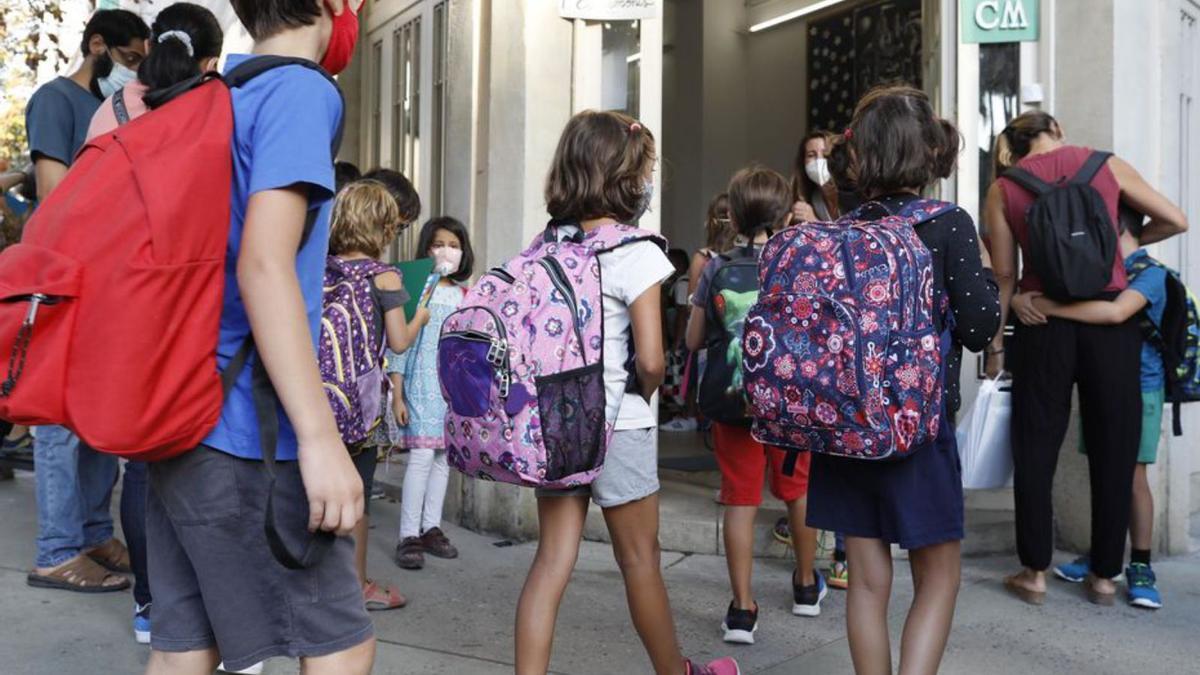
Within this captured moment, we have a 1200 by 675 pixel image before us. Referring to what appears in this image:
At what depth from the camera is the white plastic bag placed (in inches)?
195

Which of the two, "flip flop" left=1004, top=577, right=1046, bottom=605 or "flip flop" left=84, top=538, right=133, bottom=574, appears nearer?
"flip flop" left=1004, top=577, right=1046, bottom=605

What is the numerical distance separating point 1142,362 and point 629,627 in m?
2.44

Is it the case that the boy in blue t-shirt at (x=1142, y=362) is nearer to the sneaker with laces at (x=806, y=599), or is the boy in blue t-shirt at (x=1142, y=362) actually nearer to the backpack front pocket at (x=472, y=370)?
the sneaker with laces at (x=806, y=599)

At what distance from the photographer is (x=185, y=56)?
2.30 meters

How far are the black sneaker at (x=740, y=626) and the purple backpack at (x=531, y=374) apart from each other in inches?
59.3

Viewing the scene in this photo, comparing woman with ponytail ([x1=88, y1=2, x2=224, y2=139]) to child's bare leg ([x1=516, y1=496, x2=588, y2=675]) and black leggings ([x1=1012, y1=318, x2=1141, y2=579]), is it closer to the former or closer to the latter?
child's bare leg ([x1=516, y1=496, x2=588, y2=675])

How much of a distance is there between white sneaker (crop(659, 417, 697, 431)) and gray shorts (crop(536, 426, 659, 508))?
710 centimetres

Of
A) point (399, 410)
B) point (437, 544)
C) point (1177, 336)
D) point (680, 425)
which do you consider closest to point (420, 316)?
point (399, 410)

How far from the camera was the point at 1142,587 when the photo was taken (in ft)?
16.1

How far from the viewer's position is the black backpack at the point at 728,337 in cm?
423

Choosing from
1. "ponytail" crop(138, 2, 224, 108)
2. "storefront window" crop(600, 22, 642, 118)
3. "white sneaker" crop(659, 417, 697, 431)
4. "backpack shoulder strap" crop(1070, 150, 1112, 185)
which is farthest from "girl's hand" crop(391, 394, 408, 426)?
"white sneaker" crop(659, 417, 697, 431)

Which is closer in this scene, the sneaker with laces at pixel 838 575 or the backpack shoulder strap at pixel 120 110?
the backpack shoulder strap at pixel 120 110

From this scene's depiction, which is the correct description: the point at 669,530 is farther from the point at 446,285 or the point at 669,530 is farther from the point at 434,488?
the point at 446,285

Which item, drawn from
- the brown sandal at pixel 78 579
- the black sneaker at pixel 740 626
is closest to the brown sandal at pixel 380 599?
the brown sandal at pixel 78 579
